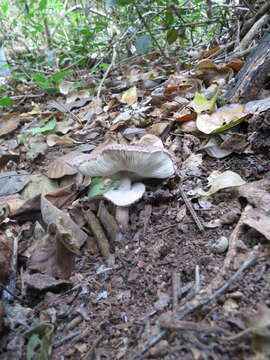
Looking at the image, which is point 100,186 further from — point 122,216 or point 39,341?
point 39,341

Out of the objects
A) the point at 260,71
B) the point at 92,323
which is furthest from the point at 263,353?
the point at 260,71

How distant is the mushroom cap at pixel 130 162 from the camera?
1511 millimetres

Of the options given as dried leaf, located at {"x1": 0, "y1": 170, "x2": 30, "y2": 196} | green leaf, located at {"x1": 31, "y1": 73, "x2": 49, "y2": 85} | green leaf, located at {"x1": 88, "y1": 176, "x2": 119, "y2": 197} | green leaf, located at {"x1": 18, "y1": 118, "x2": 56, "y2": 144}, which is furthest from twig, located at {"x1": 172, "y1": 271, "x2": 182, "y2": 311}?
→ green leaf, located at {"x1": 31, "y1": 73, "x2": 49, "y2": 85}

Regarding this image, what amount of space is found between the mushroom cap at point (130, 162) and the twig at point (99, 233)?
257 mm

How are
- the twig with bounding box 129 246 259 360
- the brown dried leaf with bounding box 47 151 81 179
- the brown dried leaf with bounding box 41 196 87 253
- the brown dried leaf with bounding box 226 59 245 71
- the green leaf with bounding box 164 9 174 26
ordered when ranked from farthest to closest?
the green leaf with bounding box 164 9 174 26 < the brown dried leaf with bounding box 226 59 245 71 < the brown dried leaf with bounding box 47 151 81 179 < the brown dried leaf with bounding box 41 196 87 253 < the twig with bounding box 129 246 259 360

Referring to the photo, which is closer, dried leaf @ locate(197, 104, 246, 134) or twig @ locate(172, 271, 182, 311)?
twig @ locate(172, 271, 182, 311)

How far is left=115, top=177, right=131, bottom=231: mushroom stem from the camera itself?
1.70 meters

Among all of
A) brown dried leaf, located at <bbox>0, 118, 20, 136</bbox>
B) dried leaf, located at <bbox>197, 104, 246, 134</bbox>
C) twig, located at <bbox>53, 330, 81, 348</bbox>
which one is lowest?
brown dried leaf, located at <bbox>0, 118, 20, 136</bbox>

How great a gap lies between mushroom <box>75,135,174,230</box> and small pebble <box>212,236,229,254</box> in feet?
1.72

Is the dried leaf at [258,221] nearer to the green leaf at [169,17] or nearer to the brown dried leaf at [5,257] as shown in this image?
the brown dried leaf at [5,257]

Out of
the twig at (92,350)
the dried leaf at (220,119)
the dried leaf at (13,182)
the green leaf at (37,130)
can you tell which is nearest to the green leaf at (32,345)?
the twig at (92,350)

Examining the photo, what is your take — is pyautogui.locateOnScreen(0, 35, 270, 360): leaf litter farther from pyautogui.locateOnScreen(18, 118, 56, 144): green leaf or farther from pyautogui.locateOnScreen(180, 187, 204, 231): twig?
pyautogui.locateOnScreen(18, 118, 56, 144): green leaf

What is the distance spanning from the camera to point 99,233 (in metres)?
1.71

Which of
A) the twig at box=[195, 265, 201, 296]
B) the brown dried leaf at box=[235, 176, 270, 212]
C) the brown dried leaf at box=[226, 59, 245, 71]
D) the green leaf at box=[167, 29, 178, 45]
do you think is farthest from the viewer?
the green leaf at box=[167, 29, 178, 45]
